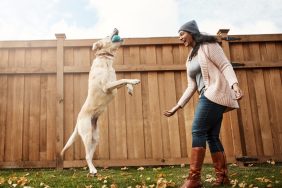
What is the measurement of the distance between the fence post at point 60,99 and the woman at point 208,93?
3.21 meters

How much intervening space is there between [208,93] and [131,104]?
308 centimetres

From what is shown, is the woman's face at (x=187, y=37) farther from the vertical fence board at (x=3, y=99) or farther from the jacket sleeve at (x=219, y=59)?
the vertical fence board at (x=3, y=99)

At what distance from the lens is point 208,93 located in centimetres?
332

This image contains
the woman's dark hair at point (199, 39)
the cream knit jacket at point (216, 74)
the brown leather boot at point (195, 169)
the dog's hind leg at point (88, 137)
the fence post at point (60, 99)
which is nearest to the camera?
the brown leather boot at point (195, 169)

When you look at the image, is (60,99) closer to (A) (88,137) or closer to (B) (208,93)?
(A) (88,137)

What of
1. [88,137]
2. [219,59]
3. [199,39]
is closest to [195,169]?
[219,59]

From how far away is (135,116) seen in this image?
6.26 meters

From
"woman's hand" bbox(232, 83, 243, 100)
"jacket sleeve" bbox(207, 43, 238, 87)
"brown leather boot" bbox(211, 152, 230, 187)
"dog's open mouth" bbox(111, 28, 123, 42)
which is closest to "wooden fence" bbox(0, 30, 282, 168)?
"dog's open mouth" bbox(111, 28, 123, 42)

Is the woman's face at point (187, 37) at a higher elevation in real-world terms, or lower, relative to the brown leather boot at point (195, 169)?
Result: higher

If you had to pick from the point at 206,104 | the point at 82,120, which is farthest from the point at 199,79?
the point at 82,120

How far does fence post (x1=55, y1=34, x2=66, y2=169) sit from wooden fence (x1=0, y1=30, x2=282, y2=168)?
17 mm

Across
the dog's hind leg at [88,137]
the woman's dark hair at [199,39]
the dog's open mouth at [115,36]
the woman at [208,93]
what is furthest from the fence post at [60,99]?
the woman's dark hair at [199,39]

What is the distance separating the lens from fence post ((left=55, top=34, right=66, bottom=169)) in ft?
20.0

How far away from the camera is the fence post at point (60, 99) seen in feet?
20.0
